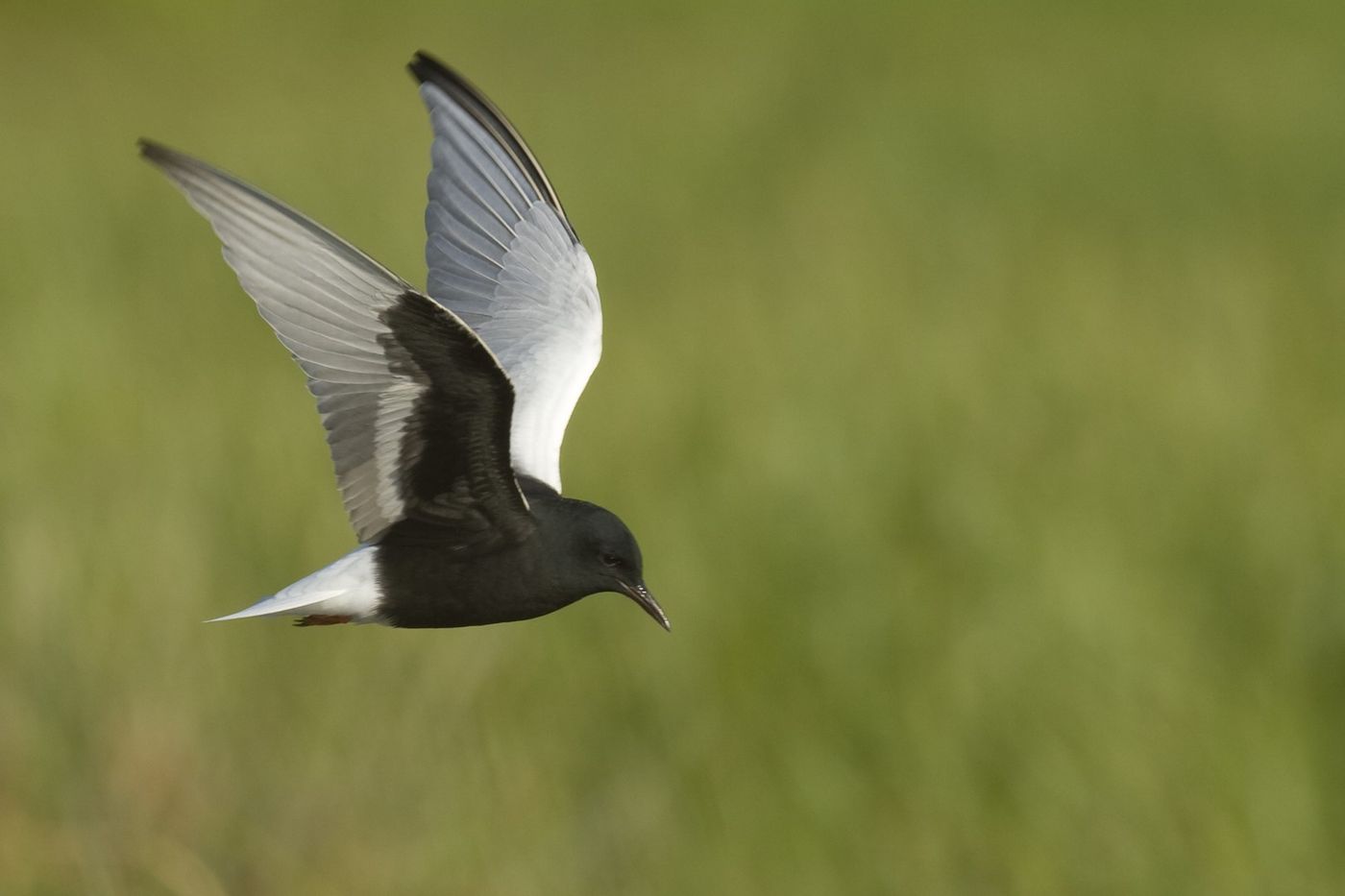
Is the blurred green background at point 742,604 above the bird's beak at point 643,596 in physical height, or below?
below

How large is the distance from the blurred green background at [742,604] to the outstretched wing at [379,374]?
328 cm

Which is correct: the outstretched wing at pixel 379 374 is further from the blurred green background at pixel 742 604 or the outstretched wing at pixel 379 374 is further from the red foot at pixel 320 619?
the blurred green background at pixel 742 604

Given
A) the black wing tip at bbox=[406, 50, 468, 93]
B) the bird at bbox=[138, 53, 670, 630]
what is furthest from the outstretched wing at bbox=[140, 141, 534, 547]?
the black wing tip at bbox=[406, 50, 468, 93]

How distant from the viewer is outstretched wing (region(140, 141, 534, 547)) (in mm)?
1327

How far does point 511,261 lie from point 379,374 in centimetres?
104

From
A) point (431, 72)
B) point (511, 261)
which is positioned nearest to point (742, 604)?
point (511, 261)

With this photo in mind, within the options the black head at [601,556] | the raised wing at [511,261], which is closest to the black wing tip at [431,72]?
the raised wing at [511,261]

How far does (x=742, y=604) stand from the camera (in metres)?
5.56

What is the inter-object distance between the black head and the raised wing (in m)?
0.69

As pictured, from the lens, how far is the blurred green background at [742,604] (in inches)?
188

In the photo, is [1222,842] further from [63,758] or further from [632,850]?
[63,758]

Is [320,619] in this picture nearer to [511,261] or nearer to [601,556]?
[601,556]

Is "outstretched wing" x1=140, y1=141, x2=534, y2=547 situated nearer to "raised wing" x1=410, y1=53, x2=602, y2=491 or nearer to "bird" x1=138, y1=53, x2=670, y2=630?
"bird" x1=138, y1=53, x2=670, y2=630

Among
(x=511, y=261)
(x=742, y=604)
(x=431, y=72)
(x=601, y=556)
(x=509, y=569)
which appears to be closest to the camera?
(x=509, y=569)
